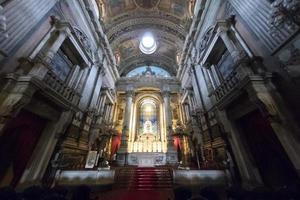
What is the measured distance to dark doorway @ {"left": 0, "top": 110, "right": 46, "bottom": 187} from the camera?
4.76 meters

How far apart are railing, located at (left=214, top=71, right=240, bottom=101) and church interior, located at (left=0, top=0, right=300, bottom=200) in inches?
2.6

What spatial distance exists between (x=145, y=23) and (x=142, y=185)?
14.5 metres

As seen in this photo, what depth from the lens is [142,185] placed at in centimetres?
612

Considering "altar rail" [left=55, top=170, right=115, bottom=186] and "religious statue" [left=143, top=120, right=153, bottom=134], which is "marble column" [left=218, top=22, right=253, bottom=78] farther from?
"religious statue" [left=143, top=120, right=153, bottom=134]

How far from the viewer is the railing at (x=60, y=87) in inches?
234

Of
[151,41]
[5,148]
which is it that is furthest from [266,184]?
[151,41]

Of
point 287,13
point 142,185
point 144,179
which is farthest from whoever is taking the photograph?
point 144,179

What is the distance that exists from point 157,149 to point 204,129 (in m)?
6.53

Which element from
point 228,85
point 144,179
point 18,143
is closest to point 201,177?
point 144,179

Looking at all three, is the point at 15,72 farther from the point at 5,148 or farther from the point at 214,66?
the point at 214,66

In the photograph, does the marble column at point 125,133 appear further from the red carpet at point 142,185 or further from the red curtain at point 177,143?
the red carpet at point 142,185

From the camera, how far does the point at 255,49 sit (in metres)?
4.92

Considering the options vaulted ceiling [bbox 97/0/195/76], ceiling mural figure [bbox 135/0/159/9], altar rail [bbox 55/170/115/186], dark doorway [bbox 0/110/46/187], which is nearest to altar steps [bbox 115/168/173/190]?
altar rail [bbox 55/170/115/186]

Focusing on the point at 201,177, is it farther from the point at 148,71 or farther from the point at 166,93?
the point at 148,71
